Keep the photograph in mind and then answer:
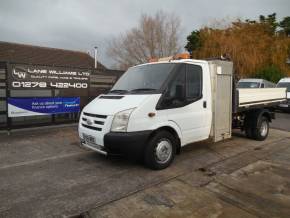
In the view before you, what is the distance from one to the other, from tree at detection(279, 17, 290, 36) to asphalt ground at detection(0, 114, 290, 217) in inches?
1085

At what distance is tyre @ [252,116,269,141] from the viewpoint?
751 cm

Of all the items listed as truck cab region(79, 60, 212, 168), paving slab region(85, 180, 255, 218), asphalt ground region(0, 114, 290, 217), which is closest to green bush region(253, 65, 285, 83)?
asphalt ground region(0, 114, 290, 217)

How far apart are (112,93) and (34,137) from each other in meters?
3.68

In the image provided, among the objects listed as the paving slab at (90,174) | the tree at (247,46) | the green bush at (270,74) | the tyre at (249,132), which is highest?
the tree at (247,46)

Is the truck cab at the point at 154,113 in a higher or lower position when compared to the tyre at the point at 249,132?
higher

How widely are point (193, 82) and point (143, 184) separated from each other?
7.72 ft

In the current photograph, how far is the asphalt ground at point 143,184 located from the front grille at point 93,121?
0.85 meters

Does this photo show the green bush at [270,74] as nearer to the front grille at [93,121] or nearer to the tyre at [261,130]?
the tyre at [261,130]

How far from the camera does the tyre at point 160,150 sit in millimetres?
4793

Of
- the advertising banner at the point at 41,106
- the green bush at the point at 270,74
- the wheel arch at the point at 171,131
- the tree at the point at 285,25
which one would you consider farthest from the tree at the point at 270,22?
the wheel arch at the point at 171,131

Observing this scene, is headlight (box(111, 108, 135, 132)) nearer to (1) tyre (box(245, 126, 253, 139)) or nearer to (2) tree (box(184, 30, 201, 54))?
(1) tyre (box(245, 126, 253, 139))

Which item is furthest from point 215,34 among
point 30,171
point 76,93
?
point 30,171

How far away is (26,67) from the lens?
8297 mm

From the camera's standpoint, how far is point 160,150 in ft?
16.2
